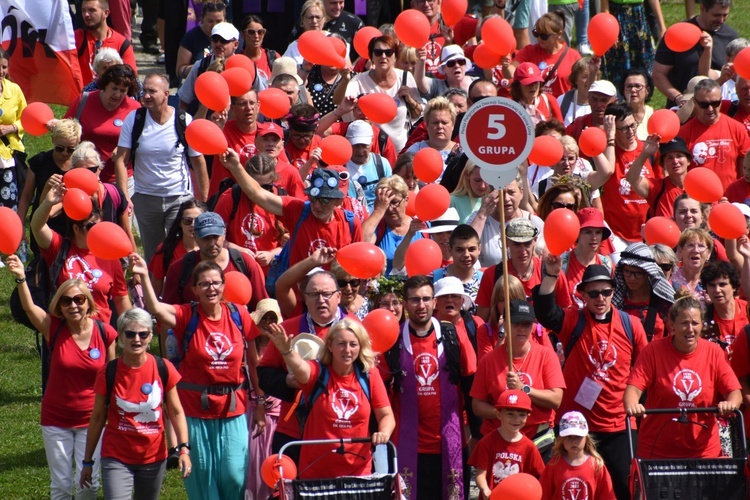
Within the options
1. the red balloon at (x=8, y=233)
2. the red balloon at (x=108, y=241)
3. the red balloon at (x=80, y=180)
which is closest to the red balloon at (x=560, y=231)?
the red balloon at (x=108, y=241)

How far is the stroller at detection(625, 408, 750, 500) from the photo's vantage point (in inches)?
312

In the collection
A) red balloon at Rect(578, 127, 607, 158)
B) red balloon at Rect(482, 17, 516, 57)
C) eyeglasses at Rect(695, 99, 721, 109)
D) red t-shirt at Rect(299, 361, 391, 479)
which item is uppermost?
red balloon at Rect(482, 17, 516, 57)

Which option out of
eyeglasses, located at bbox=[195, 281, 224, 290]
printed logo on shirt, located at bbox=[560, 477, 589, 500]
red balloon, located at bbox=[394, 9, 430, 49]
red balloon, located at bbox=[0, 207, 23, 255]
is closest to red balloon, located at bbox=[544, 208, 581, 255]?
printed logo on shirt, located at bbox=[560, 477, 589, 500]

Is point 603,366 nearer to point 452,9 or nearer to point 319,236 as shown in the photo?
point 319,236

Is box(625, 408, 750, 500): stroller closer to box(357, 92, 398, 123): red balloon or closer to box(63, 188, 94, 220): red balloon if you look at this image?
box(63, 188, 94, 220): red balloon

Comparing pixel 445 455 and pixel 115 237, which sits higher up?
pixel 115 237

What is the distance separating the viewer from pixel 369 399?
8297 mm

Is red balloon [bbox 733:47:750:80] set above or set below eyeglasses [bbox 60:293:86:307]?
above

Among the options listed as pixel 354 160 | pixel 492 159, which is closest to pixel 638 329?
pixel 492 159

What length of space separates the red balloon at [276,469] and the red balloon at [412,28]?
560 cm

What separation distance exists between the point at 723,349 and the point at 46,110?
19.0 ft

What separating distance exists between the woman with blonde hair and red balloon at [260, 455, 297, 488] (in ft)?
0.55

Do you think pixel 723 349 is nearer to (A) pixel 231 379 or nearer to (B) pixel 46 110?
(A) pixel 231 379

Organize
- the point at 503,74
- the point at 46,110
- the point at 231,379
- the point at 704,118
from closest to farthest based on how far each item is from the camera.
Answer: the point at 231,379 < the point at 46,110 < the point at 704,118 < the point at 503,74
